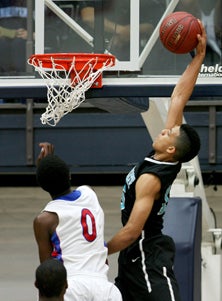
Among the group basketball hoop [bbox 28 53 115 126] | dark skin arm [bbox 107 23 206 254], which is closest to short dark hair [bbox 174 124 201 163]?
dark skin arm [bbox 107 23 206 254]

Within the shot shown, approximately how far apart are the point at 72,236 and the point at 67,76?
6.35ft

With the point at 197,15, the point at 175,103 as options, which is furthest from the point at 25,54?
the point at 175,103

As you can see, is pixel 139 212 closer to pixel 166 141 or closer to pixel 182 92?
pixel 166 141

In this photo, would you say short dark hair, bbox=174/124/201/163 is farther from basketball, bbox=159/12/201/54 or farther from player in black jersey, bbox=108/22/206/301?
basketball, bbox=159/12/201/54

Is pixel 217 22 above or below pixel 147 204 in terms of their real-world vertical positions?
above

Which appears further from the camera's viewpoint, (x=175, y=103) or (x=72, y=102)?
(x=72, y=102)

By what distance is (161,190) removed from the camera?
17.7ft

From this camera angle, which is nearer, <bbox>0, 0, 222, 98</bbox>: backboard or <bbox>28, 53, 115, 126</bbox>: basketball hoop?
<bbox>28, 53, 115, 126</bbox>: basketball hoop

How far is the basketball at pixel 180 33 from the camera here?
6.05m

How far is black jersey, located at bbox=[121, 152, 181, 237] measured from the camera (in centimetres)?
540

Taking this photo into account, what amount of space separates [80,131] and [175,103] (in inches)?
364

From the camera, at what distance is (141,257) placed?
5.46 meters

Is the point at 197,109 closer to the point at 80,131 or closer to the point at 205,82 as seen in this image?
the point at 80,131

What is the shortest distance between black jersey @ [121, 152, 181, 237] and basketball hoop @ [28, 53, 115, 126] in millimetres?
1150
